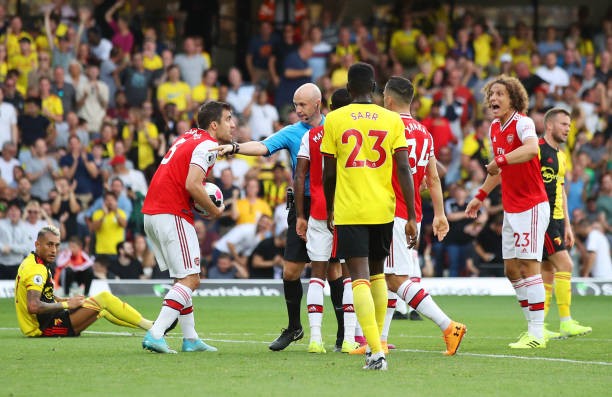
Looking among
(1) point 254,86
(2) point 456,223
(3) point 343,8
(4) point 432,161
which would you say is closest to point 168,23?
(1) point 254,86

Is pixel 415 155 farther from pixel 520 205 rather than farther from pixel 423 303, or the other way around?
pixel 520 205

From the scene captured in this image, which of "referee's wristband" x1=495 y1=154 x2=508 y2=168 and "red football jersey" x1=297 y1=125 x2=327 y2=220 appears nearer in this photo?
"red football jersey" x1=297 y1=125 x2=327 y2=220

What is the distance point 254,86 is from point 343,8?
182 inches

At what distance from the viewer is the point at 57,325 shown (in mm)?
13195

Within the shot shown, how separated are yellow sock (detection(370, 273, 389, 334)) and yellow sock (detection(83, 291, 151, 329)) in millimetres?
3756

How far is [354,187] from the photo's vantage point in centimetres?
984

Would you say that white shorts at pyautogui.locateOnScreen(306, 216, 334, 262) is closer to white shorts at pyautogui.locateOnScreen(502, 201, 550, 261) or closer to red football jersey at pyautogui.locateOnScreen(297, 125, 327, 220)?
red football jersey at pyautogui.locateOnScreen(297, 125, 327, 220)

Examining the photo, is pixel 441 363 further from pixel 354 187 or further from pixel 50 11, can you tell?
pixel 50 11

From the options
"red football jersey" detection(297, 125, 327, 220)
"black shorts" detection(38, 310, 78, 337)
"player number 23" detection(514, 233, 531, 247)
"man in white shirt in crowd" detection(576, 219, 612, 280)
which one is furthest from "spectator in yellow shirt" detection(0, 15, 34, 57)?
"player number 23" detection(514, 233, 531, 247)

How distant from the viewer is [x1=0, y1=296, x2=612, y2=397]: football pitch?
866 cm

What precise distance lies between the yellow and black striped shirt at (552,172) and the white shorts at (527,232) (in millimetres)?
1635

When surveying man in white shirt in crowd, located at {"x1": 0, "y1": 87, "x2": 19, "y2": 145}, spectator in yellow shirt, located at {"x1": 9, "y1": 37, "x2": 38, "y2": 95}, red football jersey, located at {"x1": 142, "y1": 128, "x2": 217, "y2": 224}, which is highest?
spectator in yellow shirt, located at {"x1": 9, "y1": 37, "x2": 38, "y2": 95}

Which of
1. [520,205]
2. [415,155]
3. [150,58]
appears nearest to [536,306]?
[520,205]

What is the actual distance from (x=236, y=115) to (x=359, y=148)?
15449 millimetres
